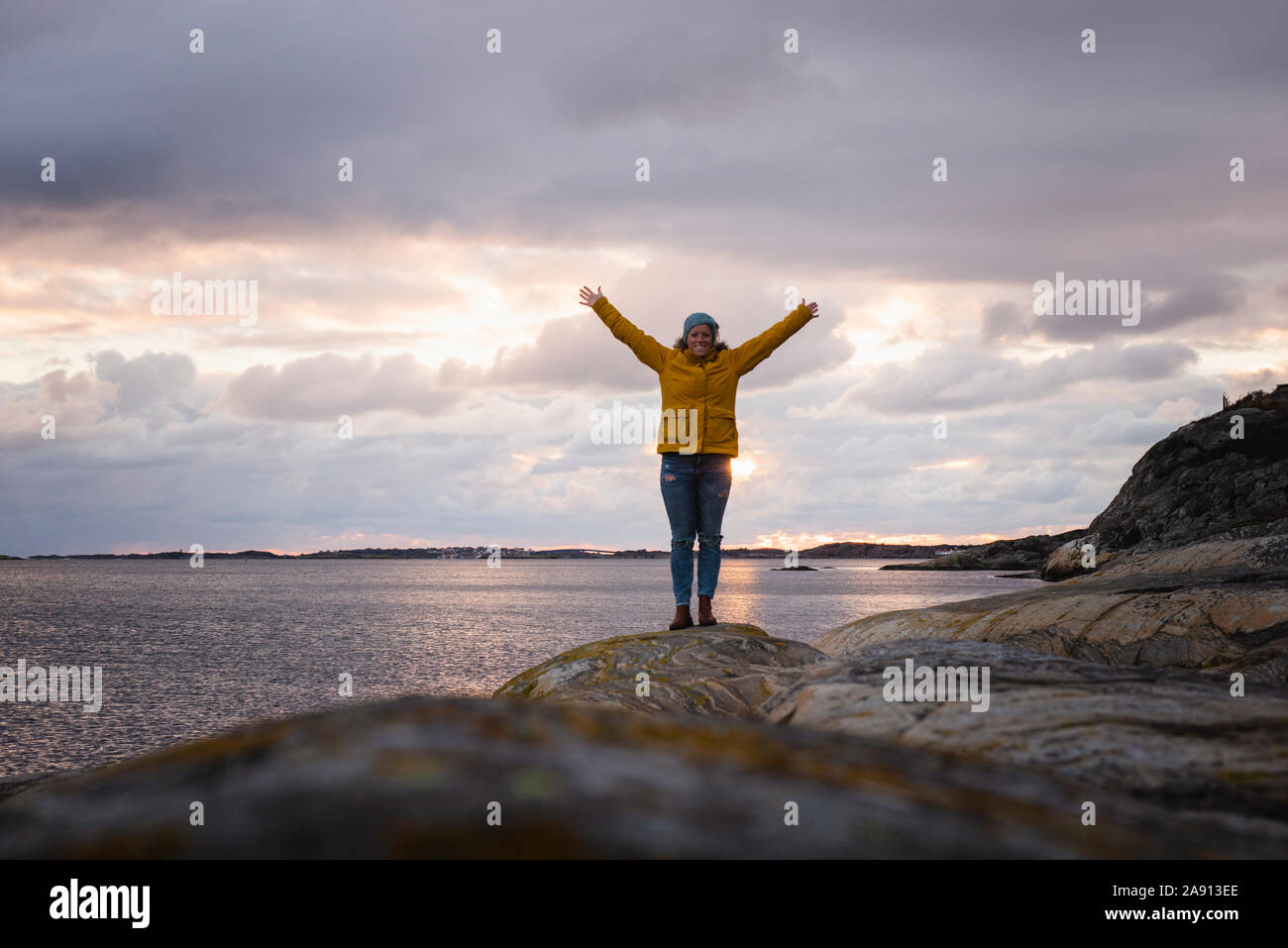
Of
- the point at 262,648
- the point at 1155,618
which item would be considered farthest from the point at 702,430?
the point at 262,648

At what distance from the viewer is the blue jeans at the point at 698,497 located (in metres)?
9.95

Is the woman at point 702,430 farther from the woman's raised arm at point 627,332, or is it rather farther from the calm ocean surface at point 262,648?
the calm ocean surface at point 262,648

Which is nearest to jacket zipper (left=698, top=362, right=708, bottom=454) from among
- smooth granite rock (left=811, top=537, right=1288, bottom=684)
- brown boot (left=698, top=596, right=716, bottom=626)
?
brown boot (left=698, top=596, right=716, bottom=626)

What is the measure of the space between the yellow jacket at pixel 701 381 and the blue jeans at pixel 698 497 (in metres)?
0.17

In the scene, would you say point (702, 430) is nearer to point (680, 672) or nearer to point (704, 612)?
point (704, 612)

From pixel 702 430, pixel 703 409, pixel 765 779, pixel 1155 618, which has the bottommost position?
pixel 1155 618

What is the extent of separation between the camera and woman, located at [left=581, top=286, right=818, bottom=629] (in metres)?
9.89

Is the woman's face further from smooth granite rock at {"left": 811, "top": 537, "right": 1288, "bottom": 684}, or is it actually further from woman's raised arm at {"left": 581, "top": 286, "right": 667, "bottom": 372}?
smooth granite rock at {"left": 811, "top": 537, "right": 1288, "bottom": 684}

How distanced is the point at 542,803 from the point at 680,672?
18.8 ft

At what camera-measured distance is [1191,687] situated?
3561 millimetres

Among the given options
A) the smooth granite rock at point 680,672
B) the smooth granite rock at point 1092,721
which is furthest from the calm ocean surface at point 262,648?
the smooth granite rock at point 1092,721

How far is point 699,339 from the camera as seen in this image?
32.9 feet
